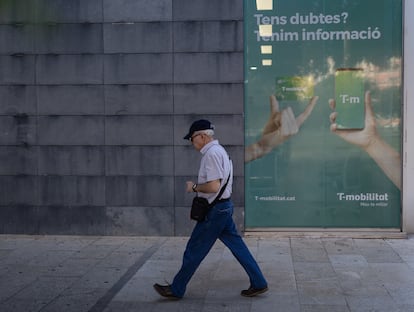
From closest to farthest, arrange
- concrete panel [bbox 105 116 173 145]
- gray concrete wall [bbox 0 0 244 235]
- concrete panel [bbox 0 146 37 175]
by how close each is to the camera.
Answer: gray concrete wall [bbox 0 0 244 235] < concrete panel [bbox 105 116 173 145] < concrete panel [bbox 0 146 37 175]

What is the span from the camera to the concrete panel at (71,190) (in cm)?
792

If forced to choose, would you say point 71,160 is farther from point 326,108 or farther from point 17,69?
point 326,108

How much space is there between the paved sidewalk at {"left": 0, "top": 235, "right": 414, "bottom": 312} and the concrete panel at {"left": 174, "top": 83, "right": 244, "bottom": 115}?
74.8 inches

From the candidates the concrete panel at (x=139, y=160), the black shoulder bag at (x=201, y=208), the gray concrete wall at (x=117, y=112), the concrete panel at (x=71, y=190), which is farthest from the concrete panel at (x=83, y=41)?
the black shoulder bag at (x=201, y=208)

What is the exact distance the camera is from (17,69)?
7949 millimetres

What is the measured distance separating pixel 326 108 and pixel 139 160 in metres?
2.81

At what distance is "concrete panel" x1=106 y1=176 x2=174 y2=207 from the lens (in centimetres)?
783

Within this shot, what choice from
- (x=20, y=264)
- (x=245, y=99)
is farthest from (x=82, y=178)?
(x=245, y=99)

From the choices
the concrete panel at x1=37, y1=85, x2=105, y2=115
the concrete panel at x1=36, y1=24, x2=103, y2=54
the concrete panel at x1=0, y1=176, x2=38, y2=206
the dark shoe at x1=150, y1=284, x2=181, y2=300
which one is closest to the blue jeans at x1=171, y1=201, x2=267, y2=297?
the dark shoe at x1=150, y1=284, x2=181, y2=300

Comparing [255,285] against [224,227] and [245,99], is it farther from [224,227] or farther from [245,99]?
[245,99]

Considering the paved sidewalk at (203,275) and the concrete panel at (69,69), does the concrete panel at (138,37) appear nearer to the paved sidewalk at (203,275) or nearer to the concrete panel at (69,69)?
the concrete panel at (69,69)

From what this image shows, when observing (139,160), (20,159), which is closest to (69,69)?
(20,159)

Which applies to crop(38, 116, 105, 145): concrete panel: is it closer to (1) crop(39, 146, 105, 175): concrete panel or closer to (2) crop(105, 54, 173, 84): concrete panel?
(1) crop(39, 146, 105, 175): concrete panel

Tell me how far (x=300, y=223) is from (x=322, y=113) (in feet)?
5.31
